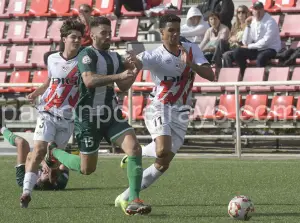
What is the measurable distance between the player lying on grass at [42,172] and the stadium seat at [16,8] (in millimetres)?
10537

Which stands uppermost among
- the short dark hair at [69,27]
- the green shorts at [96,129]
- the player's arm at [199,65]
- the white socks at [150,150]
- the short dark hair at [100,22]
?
the short dark hair at [100,22]

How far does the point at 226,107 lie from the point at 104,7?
4778 millimetres

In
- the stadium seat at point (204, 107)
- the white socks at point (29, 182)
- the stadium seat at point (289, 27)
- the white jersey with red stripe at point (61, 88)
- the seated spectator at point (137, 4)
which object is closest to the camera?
the white socks at point (29, 182)

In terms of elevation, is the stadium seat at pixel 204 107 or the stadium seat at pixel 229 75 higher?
the stadium seat at pixel 229 75

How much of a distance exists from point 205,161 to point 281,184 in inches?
152

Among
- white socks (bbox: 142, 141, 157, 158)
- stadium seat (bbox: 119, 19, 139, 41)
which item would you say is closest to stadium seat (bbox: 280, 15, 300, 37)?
stadium seat (bbox: 119, 19, 139, 41)

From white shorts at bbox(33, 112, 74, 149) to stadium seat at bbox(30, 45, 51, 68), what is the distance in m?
10.3

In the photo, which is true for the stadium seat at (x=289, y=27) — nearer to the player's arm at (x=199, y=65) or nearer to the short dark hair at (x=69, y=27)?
the player's arm at (x=199, y=65)

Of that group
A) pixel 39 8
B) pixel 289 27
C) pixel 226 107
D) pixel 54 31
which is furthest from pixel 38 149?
pixel 39 8

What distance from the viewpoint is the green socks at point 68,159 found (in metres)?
8.69

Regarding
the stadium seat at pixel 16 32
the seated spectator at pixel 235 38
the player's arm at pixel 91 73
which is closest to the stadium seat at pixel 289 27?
the seated spectator at pixel 235 38

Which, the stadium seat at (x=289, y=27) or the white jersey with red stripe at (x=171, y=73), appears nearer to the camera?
the white jersey with red stripe at (x=171, y=73)

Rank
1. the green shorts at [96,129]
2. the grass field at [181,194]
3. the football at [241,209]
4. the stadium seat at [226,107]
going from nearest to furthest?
the football at [241,209] → the grass field at [181,194] → the green shorts at [96,129] → the stadium seat at [226,107]

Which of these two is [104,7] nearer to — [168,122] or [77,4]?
[77,4]
